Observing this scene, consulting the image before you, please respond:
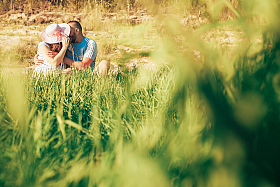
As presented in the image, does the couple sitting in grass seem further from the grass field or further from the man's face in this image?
the grass field

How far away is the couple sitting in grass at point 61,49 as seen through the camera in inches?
97.0

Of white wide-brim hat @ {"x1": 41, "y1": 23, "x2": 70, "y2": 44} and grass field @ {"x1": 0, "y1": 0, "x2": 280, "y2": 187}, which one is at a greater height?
white wide-brim hat @ {"x1": 41, "y1": 23, "x2": 70, "y2": 44}

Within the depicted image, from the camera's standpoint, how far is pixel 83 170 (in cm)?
59

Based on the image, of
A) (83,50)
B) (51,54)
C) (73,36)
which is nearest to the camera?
(51,54)

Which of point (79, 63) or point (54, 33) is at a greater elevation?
point (54, 33)

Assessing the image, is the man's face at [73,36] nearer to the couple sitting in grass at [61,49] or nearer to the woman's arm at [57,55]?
the couple sitting in grass at [61,49]

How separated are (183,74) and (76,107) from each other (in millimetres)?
832

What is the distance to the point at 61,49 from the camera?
245 centimetres

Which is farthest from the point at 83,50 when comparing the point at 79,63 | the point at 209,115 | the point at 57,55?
the point at 209,115

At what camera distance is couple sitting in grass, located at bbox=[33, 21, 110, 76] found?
8.08 feet

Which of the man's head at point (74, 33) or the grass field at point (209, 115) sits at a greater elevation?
the man's head at point (74, 33)

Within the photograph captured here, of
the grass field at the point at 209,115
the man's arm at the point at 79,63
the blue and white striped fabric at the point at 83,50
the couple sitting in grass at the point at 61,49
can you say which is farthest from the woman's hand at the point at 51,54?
the grass field at the point at 209,115

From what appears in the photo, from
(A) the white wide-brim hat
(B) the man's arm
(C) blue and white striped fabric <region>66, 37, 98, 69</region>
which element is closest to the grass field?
(B) the man's arm

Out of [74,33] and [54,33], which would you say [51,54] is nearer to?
[54,33]
